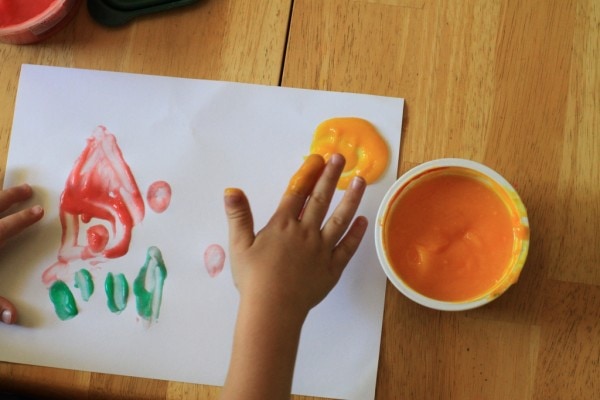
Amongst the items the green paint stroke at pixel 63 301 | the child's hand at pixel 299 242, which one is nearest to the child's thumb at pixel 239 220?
the child's hand at pixel 299 242

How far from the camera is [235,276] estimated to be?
2.16ft

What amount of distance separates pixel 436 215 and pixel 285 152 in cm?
20

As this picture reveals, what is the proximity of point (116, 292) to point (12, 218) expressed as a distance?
0.16m

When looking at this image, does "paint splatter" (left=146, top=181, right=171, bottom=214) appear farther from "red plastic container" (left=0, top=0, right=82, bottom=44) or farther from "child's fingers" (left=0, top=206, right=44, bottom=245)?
"red plastic container" (left=0, top=0, right=82, bottom=44)

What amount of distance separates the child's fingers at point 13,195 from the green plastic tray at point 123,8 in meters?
0.24

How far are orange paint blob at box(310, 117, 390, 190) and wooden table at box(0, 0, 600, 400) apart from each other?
0.03 metres

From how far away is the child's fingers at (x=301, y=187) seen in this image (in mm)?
666

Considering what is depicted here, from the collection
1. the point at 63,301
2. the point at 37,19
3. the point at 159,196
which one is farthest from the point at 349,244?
the point at 37,19

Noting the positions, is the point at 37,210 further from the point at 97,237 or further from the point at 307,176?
the point at 307,176

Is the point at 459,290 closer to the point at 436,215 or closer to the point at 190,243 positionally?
the point at 436,215

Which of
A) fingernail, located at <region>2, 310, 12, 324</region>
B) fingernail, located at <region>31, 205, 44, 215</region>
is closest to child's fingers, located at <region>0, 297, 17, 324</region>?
fingernail, located at <region>2, 310, 12, 324</region>

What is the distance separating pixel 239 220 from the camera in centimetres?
65

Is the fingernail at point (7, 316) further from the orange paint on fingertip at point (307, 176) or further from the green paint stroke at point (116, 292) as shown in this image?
the orange paint on fingertip at point (307, 176)

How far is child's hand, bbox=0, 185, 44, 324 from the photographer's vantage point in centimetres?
72
